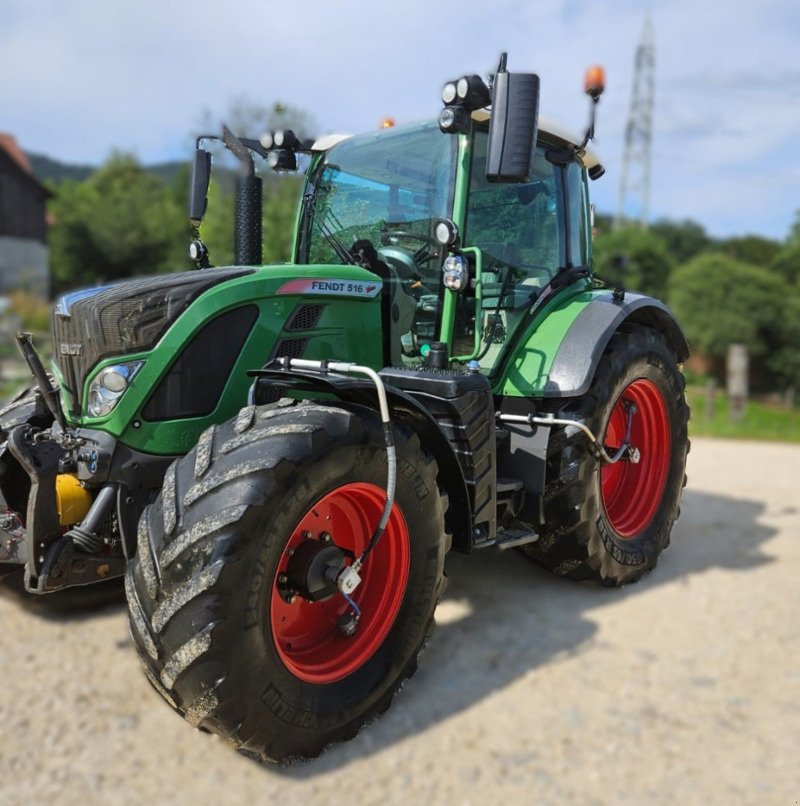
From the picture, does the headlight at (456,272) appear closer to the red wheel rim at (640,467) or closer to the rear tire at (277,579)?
the rear tire at (277,579)

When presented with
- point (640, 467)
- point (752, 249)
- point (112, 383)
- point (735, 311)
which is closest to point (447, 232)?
point (112, 383)

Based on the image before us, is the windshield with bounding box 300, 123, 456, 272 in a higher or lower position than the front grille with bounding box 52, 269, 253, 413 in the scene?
higher

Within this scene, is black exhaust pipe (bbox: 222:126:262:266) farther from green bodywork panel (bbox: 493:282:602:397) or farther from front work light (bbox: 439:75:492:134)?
green bodywork panel (bbox: 493:282:602:397)

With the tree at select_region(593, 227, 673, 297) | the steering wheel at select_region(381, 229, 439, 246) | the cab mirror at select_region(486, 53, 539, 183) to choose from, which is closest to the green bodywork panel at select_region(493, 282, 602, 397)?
the steering wheel at select_region(381, 229, 439, 246)

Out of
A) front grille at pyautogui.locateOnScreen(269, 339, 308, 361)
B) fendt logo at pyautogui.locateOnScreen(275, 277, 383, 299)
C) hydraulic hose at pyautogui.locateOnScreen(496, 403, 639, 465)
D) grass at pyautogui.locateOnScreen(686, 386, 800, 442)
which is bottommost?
grass at pyautogui.locateOnScreen(686, 386, 800, 442)

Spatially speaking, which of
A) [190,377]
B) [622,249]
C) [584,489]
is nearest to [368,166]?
[190,377]

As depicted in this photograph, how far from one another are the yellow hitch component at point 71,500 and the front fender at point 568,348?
190 centimetres

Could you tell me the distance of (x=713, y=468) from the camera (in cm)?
704

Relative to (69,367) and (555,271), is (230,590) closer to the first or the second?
(69,367)

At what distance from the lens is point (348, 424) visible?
8.43 feet

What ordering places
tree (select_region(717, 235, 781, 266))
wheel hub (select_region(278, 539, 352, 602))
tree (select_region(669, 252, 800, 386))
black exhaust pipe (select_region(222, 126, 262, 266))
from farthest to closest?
tree (select_region(717, 235, 781, 266))
tree (select_region(669, 252, 800, 386))
black exhaust pipe (select_region(222, 126, 262, 266))
wheel hub (select_region(278, 539, 352, 602))

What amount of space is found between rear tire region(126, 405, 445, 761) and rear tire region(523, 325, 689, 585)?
945mm

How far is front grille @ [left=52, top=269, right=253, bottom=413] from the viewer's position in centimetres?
289

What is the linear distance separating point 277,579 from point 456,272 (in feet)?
5.14
